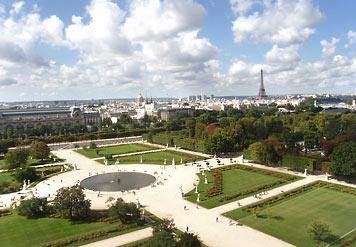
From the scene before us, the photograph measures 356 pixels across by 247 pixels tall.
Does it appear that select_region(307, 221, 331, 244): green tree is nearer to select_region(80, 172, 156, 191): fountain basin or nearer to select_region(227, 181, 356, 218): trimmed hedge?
select_region(227, 181, 356, 218): trimmed hedge

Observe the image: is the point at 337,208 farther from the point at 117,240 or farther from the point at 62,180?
the point at 62,180

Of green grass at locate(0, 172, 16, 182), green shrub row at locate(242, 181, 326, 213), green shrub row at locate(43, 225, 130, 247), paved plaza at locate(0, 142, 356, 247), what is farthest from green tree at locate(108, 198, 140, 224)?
green grass at locate(0, 172, 16, 182)

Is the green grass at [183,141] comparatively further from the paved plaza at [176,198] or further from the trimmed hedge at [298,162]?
the trimmed hedge at [298,162]

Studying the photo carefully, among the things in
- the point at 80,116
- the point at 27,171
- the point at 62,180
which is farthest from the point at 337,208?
the point at 80,116

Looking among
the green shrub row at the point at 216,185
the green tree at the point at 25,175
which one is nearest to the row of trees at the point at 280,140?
the green shrub row at the point at 216,185

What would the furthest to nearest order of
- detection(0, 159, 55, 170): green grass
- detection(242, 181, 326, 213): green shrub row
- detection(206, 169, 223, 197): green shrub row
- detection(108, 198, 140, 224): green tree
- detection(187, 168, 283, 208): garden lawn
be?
1. detection(0, 159, 55, 170): green grass
2. detection(206, 169, 223, 197): green shrub row
3. detection(187, 168, 283, 208): garden lawn
4. detection(242, 181, 326, 213): green shrub row
5. detection(108, 198, 140, 224): green tree

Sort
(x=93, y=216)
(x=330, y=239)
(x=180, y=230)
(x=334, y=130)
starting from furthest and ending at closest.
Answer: (x=334, y=130) < (x=93, y=216) < (x=180, y=230) < (x=330, y=239)
